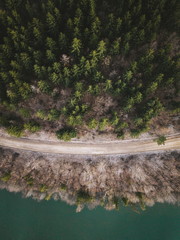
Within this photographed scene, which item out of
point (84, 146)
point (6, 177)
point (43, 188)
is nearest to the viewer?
point (6, 177)

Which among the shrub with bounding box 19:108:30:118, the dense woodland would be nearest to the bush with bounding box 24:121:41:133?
the dense woodland

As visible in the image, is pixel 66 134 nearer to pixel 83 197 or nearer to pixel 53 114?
pixel 53 114

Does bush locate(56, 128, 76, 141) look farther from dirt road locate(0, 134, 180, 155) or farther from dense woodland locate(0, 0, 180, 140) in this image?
dirt road locate(0, 134, 180, 155)

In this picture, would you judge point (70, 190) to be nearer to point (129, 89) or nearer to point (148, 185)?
point (148, 185)

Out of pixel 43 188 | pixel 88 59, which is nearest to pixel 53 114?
pixel 88 59

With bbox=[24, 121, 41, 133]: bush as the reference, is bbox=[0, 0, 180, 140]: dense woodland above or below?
above

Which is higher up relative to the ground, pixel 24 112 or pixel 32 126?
pixel 24 112
